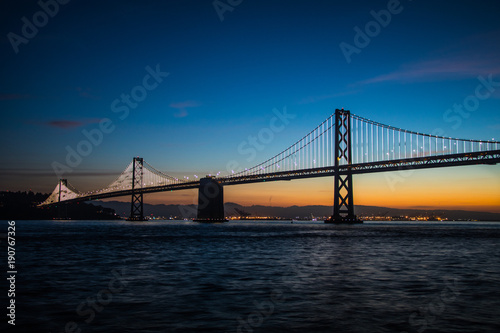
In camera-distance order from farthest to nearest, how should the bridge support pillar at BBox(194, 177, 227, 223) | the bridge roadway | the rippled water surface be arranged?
the bridge support pillar at BBox(194, 177, 227, 223)
the bridge roadway
the rippled water surface

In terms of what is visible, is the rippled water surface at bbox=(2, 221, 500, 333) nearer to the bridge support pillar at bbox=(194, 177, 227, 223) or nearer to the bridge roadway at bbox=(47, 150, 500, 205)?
the bridge roadway at bbox=(47, 150, 500, 205)

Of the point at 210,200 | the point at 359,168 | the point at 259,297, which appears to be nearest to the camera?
the point at 259,297

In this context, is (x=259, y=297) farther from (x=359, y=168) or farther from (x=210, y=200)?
(x=210, y=200)

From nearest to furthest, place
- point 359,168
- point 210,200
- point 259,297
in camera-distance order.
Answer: point 259,297
point 359,168
point 210,200

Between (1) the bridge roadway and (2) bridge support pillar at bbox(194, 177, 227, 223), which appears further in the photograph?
(2) bridge support pillar at bbox(194, 177, 227, 223)

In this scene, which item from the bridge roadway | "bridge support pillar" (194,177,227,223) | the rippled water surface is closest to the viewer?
the rippled water surface

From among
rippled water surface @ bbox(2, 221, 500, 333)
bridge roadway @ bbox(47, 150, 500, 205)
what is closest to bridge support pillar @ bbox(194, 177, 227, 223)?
bridge roadway @ bbox(47, 150, 500, 205)

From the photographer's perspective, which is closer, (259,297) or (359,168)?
(259,297)

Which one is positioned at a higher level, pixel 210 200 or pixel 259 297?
pixel 210 200

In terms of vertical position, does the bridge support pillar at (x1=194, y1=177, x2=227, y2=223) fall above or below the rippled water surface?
above

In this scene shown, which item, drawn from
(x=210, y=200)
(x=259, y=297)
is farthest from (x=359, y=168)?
(x=259, y=297)
